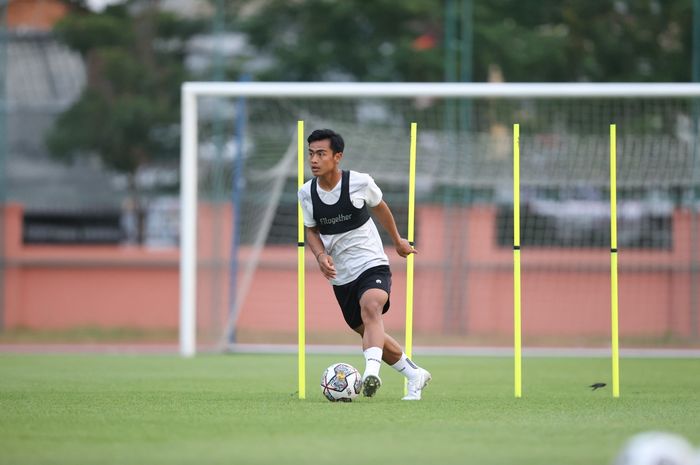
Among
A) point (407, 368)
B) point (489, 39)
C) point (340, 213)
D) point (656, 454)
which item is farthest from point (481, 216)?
point (656, 454)

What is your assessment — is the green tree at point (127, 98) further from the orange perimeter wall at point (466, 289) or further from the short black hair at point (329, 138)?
the short black hair at point (329, 138)

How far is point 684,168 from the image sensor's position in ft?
67.4

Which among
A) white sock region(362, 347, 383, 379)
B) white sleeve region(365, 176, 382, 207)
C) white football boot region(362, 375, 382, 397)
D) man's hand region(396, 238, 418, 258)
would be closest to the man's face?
white sleeve region(365, 176, 382, 207)

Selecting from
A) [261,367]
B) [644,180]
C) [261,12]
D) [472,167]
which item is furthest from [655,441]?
[261,12]

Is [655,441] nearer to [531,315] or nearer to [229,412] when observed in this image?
[229,412]

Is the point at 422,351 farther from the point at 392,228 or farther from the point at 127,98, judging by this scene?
the point at 127,98

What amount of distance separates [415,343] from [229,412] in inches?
493

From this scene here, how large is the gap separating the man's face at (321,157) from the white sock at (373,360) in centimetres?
142

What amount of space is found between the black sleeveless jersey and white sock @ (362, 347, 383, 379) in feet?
3.23

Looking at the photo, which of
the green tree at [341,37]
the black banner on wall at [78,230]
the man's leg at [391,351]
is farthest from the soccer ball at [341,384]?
the black banner on wall at [78,230]

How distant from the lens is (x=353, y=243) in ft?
31.7

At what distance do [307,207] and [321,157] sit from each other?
0.49 meters

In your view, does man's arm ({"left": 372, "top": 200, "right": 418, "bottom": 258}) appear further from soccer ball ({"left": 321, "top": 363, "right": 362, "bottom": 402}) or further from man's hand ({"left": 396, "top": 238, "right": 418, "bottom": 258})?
soccer ball ({"left": 321, "top": 363, "right": 362, "bottom": 402})

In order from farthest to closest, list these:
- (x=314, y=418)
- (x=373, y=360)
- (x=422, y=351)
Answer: (x=422, y=351), (x=373, y=360), (x=314, y=418)
